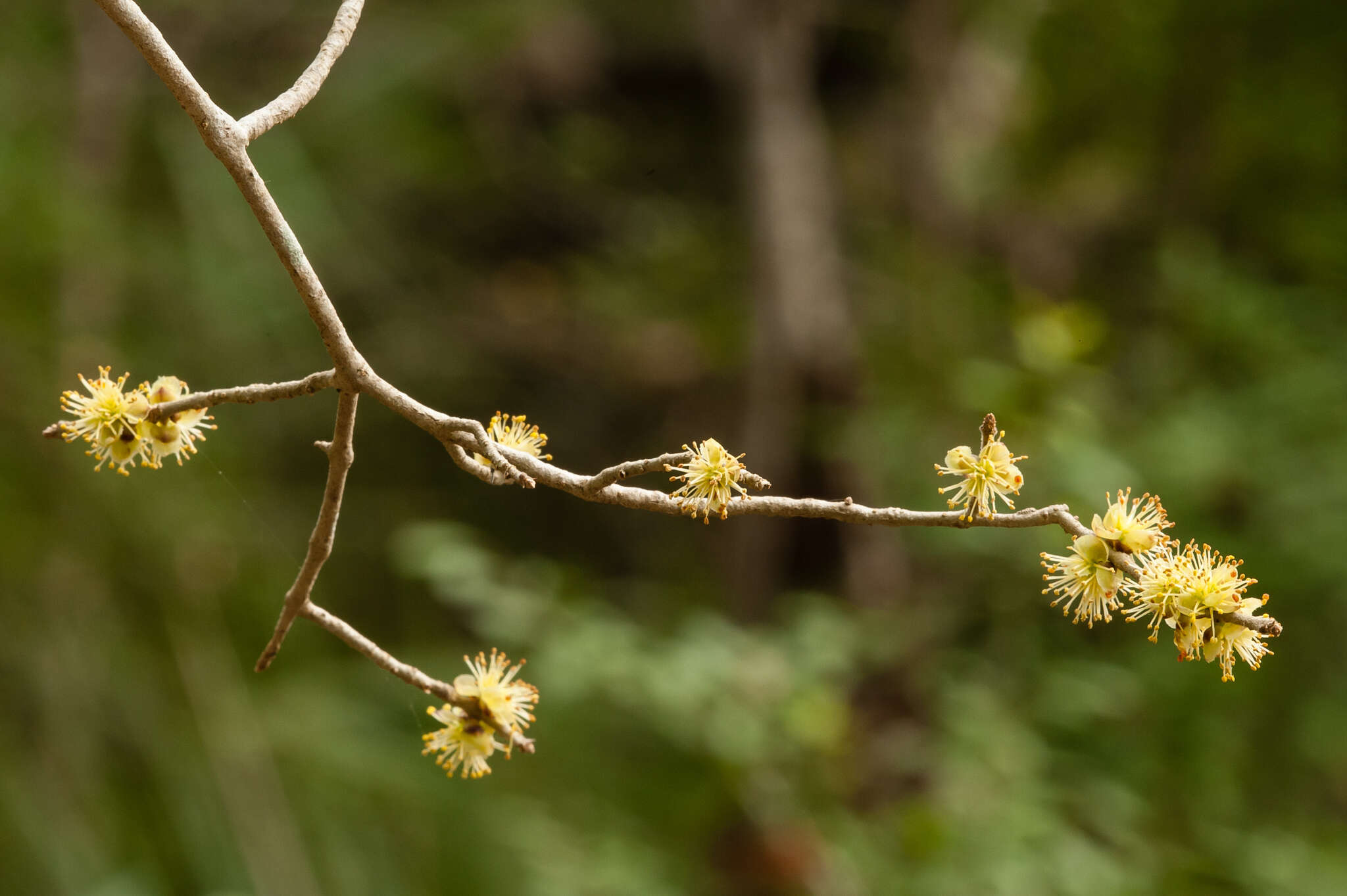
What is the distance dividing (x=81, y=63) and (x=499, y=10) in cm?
141

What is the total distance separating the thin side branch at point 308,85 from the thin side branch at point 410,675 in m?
0.45

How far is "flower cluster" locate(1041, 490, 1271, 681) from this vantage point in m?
0.96

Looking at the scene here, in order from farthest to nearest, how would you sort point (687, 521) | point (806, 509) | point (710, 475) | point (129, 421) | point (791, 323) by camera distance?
point (687, 521), point (791, 323), point (129, 421), point (710, 475), point (806, 509)

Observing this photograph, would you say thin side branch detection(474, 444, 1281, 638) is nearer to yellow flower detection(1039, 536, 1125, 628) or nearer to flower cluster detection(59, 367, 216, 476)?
yellow flower detection(1039, 536, 1125, 628)

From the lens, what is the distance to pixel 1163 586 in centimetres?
98

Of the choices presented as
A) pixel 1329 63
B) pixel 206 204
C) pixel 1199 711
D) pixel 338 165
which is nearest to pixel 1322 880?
pixel 1199 711

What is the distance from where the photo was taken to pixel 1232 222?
10.5ft

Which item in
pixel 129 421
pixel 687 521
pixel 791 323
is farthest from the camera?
pixel 687 521

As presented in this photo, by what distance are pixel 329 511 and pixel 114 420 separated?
29cm

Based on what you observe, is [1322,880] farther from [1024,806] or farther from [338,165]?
[338,165]

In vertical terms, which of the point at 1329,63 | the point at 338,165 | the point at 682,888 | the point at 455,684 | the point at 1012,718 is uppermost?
the point at 1329,63

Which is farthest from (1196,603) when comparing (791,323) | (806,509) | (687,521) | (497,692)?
(687,521)

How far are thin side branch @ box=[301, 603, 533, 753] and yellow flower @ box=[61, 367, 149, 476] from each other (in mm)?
244

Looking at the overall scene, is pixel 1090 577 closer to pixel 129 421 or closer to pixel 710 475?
pixel 710 475
